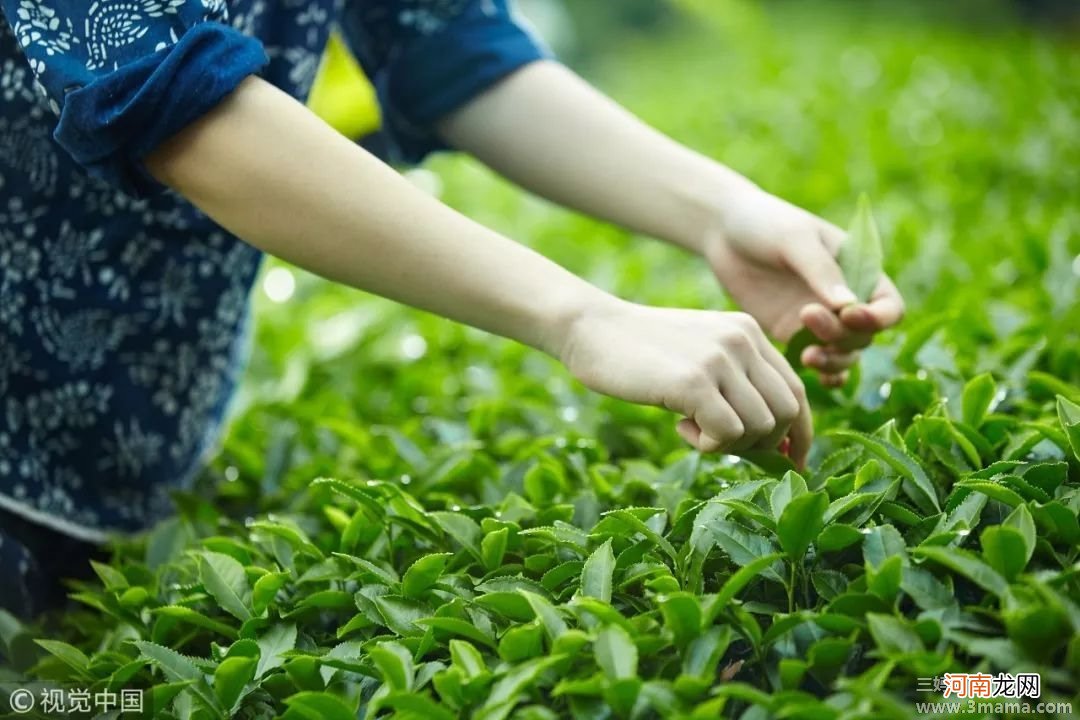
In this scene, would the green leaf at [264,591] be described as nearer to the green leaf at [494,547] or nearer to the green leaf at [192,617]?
the green leaf at [192,617]

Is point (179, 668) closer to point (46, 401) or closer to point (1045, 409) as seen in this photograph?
point (46, 401)

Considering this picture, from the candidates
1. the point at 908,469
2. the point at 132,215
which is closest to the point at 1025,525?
the point at 908,469

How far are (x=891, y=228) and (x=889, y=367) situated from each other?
859mm

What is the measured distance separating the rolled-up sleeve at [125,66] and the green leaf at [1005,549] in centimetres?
71

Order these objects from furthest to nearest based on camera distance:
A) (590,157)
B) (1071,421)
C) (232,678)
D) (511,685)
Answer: (590,157) < (1071,421) < (232,678) < (511,685)

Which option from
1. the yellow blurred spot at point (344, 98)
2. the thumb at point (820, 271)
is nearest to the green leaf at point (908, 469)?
the thumb at point (820, 271)

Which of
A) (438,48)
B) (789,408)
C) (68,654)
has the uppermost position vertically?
(438,48)

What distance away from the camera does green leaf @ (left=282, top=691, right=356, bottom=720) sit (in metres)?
A: 0.89

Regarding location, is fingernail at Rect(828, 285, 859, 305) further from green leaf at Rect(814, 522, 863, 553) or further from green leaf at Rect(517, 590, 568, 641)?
green leaf at Rect(517, 590, 568, 641)

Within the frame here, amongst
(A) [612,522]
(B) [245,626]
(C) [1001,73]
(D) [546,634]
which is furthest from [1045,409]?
(C) [1001,73]

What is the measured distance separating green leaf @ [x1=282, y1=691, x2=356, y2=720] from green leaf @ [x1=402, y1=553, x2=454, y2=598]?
0.46 feet

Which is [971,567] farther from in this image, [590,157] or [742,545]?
[590,157]

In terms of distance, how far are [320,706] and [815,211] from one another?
184 centimetres

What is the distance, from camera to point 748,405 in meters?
0.99
